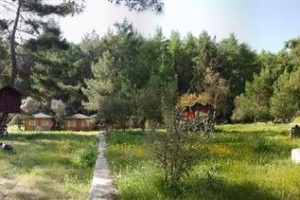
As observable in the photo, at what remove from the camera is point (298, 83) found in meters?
56.3

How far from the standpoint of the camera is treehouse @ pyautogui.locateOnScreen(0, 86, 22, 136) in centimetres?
4200

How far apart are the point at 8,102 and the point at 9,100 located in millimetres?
178

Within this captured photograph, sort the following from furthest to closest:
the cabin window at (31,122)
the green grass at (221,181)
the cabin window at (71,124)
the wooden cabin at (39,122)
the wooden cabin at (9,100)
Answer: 1. the cabin window at (71,124)
2. the cabin window at (31,122)
3. the wooden cabin at (39,122)
4. the wooden cabin at (9,100)
5. the green grass at (221,181)

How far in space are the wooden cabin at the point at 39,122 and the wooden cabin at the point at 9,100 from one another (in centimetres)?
2843

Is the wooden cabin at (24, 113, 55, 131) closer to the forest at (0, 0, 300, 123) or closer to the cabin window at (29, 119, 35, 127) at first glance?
the cabin window at (29, 119, 35, 127)

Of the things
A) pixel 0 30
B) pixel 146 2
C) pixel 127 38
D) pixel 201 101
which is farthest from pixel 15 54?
pixel 127 38

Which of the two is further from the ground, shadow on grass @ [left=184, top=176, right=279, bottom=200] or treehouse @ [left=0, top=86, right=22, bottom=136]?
treehouse @ [left=0, top=86, right=22, bottom=136]

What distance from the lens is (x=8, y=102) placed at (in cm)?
4281

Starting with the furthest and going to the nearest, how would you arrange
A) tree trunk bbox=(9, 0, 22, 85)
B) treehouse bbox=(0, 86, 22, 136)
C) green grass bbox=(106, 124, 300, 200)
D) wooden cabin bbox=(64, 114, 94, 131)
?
wooden cabin bbox=(64, 114, 94, 131) → tree trunk bbox=(9, 0, 22, 85) → treehouse bbox=(0, 86, 22, 136) → green grass bbox=(106, 124, 300, 200)

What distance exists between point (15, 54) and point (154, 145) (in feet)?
108

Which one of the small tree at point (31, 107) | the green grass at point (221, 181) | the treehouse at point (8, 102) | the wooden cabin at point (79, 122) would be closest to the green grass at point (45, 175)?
the green grass at point (221, 181)

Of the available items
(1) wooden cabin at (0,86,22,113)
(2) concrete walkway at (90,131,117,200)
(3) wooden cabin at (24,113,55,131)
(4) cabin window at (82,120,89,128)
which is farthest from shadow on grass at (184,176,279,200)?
(4) cabin window at (82,120,89,128)

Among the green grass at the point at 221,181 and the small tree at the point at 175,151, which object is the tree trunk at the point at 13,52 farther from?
the small tree at the point at 175,151

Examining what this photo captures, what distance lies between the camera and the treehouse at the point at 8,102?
42.0 meters
